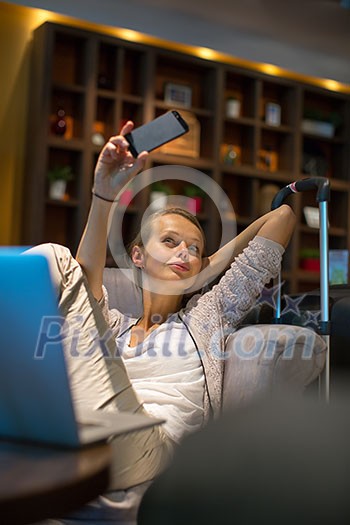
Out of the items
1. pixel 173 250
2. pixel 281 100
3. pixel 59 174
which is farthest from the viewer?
pixel 281 100

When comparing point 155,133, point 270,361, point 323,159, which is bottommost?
point 270,361

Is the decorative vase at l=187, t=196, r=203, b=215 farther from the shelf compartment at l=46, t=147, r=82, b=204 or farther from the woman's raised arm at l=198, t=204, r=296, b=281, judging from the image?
the woman's raised arm at l=198, t=204, r=296, b=281

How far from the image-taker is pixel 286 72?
589 cm

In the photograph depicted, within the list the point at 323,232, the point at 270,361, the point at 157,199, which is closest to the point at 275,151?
the point at 157,199

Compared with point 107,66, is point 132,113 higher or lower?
lower

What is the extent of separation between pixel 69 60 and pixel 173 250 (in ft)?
11.8

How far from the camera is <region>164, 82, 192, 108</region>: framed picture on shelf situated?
211 inches

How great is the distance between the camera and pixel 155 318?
71.7 inches

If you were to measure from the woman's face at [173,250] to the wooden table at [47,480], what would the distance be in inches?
42.2

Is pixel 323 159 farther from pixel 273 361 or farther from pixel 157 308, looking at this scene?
pixel 273 361

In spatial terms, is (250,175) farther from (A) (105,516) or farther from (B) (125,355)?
(A) (105,516)

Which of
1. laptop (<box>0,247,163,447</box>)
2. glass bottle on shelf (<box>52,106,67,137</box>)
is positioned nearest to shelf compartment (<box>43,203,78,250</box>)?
glass bottle on shelf (<box>52,106,67,137</box>)

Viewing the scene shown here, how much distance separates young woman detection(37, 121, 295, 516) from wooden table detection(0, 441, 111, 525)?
0.44 m

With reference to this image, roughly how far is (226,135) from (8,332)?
5144mm
